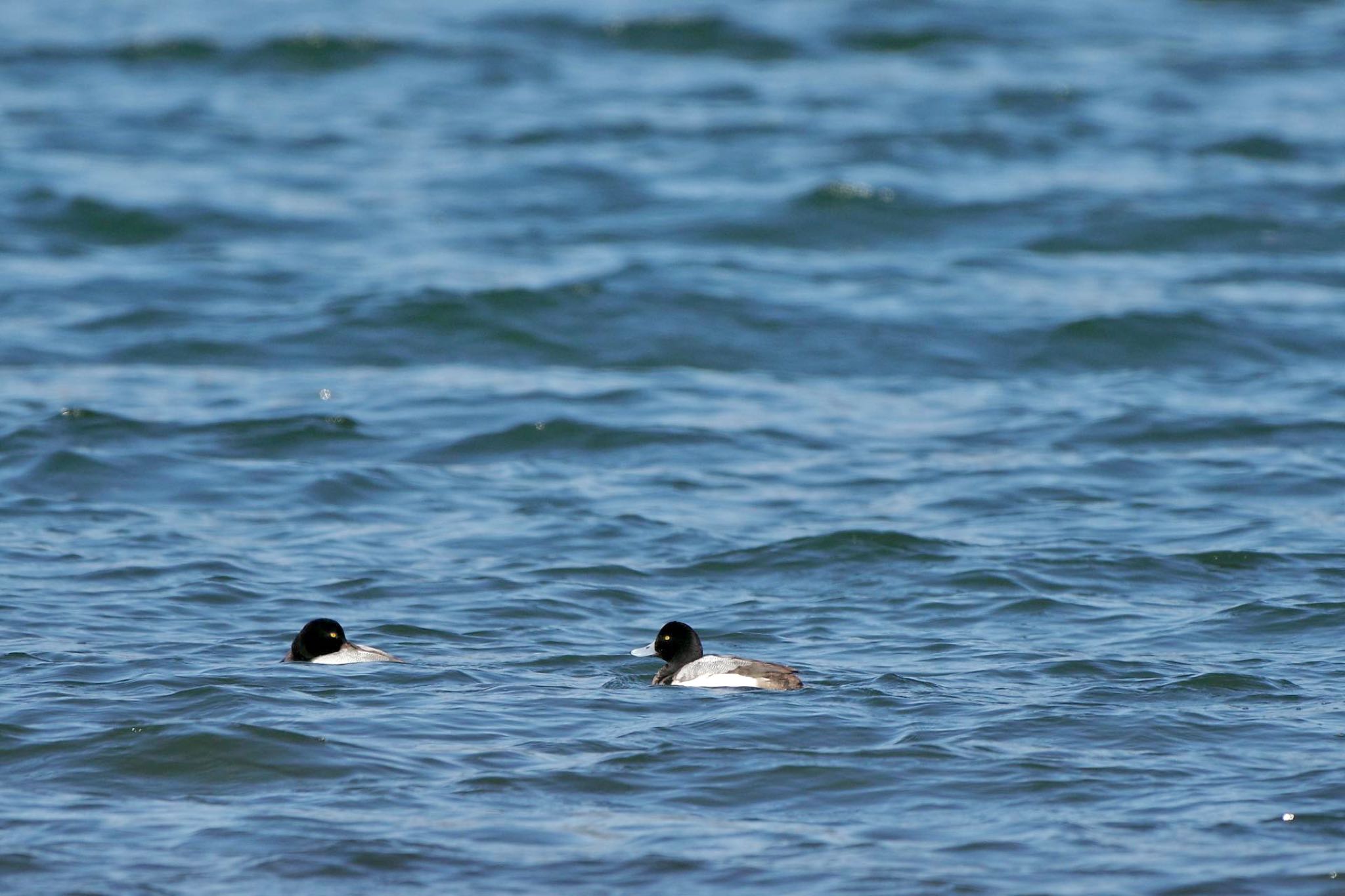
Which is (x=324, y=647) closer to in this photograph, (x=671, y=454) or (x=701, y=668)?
(x=701, y=668)

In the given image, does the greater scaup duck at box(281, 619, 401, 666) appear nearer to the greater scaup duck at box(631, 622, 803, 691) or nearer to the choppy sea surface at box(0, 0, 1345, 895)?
the choppy sea surface at box(0, 0, 1345, 895)

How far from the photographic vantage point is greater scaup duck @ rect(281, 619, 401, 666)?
9898 millimetres

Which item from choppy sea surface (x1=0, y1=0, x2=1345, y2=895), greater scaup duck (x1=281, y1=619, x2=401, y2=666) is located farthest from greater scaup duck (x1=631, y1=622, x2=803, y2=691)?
greater scaup duck (x1=281, y1=619, x2=401, y2=666)

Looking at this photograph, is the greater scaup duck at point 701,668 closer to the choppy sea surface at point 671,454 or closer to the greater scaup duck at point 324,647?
the choppy sea surface at point 671,454

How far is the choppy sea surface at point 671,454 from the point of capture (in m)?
8.02

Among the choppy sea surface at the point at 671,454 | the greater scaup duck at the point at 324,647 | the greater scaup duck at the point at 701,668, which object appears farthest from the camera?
the greater scaup duck at the point at 324,647

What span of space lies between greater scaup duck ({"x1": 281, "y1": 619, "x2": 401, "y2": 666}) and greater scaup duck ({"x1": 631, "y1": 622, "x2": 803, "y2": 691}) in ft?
4.93

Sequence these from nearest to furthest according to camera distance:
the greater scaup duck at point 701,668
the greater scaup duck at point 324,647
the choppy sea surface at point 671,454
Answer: the choppy sea surface at point 671,454
the greater scaup duck at point 701,668
the greater scaup duck at point 324,647

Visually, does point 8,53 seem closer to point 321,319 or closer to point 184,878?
point 321,319

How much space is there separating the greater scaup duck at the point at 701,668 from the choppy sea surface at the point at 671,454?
0.47 ft

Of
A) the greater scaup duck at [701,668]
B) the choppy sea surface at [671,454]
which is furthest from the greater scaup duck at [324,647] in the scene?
the greater scaup duck at [701,668]

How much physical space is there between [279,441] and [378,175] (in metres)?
11.0

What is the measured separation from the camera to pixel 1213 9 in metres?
36.0

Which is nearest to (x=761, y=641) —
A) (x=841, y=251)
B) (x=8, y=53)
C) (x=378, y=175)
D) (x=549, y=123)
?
(x=841, y=251)
